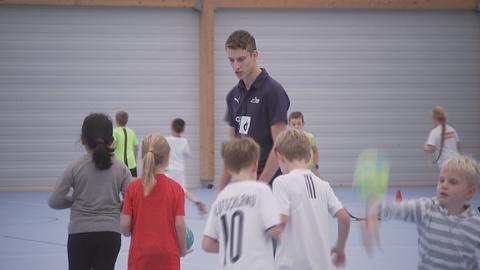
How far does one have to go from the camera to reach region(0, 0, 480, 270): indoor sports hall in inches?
790

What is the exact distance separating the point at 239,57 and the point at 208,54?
14.7 meters

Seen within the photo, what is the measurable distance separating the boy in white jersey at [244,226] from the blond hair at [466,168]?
103 cm

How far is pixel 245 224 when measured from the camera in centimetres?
439

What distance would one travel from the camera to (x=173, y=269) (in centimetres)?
539

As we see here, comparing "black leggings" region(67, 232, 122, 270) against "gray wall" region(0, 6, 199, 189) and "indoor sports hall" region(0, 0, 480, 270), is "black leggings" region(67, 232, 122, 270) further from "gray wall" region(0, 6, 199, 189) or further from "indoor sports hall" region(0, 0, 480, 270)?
"gray wall" region(0, 6, 199, 189)

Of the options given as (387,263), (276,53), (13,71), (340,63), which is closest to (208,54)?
(276,53)

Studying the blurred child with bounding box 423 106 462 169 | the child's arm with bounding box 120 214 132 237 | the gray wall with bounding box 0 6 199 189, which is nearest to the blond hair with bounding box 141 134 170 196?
the child's arm with bounding box 120 214 132 237

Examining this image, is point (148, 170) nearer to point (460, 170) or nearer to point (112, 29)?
point (460, 170)

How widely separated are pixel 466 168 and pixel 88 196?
8.66ft

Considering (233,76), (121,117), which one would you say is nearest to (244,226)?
(121,117)

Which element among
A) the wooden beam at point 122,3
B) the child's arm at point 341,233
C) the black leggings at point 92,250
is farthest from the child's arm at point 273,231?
the wooden beam at point 122,3

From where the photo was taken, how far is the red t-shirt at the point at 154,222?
5297 millimetres

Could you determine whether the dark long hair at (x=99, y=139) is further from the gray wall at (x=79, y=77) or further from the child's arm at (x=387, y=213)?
the gray wall at (x=79, y=77)

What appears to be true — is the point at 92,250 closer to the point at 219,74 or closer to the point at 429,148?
the point at 429,148
